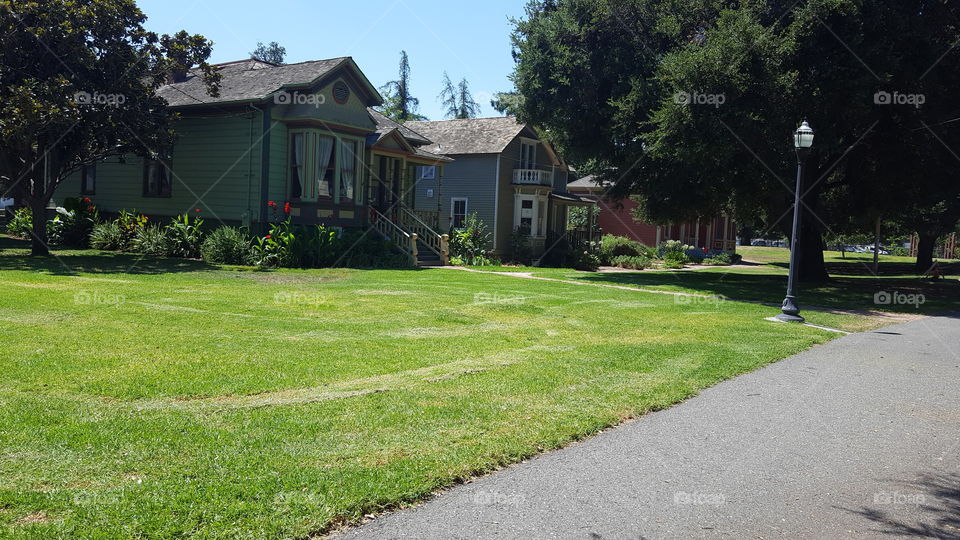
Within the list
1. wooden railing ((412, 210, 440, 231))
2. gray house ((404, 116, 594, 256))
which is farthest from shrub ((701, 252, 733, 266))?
wooden railing ((412, 210, 440, 231))

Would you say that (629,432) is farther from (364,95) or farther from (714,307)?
(364,95)

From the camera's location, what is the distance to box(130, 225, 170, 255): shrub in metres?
22.0

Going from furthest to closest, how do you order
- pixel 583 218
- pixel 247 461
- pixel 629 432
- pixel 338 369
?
pixel 583 218 < pixel 338 369 < pixel 629 432 < pixel 247 461

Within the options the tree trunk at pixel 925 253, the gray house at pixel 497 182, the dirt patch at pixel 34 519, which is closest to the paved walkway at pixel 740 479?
the dirt patch at pixel 34 519

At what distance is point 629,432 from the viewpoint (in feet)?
20.6

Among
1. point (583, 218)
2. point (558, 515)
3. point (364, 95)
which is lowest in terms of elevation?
point (558, 515)

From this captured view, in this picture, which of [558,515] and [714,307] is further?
[714,307]

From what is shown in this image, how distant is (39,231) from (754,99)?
66.4 ft

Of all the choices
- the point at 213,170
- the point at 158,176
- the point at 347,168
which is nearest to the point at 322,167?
the point at 347,168

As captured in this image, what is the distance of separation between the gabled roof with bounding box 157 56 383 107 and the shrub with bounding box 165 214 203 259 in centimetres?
421

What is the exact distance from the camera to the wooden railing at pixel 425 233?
26.0 metres

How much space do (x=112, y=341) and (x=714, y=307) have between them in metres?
12.5

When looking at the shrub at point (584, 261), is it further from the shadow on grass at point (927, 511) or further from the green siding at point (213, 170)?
the shadow on grass at point (927, 511)

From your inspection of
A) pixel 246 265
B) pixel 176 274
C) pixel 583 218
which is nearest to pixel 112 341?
pixel 176 274
